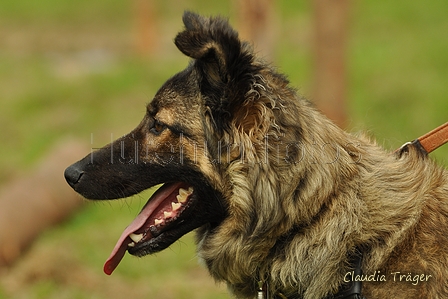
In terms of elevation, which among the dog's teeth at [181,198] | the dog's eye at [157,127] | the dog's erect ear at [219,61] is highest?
the dog's erect ear at [219,61]

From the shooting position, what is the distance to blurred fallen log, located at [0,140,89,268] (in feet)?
22.6

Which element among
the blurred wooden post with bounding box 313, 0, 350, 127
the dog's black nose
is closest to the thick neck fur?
the dog's black nose

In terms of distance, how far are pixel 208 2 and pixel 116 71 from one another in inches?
412

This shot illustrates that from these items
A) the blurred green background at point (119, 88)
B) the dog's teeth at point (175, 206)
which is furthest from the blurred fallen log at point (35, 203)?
the dog's teeth at point (175, 206)

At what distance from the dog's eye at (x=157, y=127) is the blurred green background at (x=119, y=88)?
2.96 feet

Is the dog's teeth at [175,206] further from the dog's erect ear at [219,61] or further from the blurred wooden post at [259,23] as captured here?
the blurred wooden post at [259,23]

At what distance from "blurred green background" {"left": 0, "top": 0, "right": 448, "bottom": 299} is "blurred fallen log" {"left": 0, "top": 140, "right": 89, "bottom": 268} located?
0.17 m

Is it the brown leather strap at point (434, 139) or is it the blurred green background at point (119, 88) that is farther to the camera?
the blurred green background at point (119, 88)

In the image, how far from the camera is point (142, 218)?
3592mm

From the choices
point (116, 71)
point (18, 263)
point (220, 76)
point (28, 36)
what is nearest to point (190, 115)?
point (220, 76)

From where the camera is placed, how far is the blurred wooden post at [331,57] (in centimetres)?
917

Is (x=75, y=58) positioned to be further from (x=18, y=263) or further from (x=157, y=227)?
(x=157, y=227)

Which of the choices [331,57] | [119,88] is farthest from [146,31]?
[331,57]

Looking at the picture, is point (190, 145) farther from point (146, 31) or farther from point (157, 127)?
point (146, 31)
